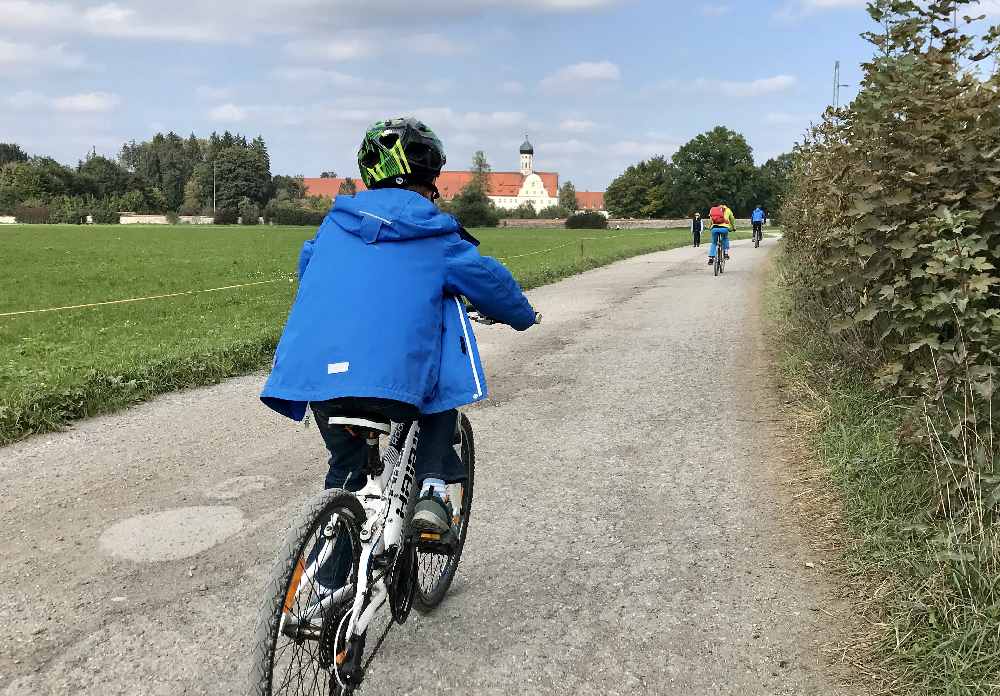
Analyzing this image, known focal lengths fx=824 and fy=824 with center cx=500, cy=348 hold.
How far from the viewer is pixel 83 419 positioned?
7.01m

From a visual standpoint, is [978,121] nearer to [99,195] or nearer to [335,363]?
[335,363]

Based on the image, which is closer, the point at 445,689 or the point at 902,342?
→ the point at 445,689

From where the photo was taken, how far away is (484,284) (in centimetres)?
292

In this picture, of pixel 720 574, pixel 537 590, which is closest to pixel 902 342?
pixel 720 574

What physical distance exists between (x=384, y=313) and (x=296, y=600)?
91cm

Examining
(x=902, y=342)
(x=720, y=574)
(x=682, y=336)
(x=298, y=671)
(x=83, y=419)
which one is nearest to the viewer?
(x=298, y=671)

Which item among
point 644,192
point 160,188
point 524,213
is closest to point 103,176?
point 160,188

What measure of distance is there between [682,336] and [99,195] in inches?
5875

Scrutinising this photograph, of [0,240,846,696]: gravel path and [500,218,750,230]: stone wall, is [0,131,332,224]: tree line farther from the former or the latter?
[0,240,846,696]: gravel path

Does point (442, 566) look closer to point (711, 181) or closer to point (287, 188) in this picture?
→ point (711, 181)

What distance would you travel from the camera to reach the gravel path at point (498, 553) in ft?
10.5

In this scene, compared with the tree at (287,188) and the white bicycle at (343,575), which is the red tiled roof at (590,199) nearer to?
the tree at (287,188)

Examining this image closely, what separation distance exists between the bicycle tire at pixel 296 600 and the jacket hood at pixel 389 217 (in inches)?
33.7

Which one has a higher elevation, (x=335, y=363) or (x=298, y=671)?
(x=335, y=363)
